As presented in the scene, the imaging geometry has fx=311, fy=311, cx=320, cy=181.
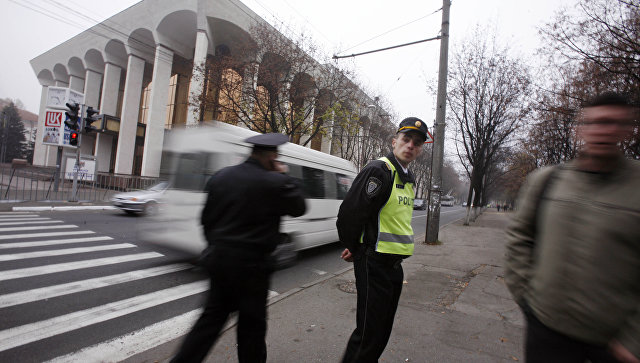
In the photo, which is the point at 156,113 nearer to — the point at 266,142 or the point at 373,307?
the point at 266,142

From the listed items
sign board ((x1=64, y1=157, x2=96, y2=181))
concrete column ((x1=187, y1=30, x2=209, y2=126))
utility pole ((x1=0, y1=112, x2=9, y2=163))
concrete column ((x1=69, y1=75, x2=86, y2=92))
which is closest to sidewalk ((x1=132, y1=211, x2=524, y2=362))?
concrete column ((x1=187, y1=30, x2=209, y2=126))

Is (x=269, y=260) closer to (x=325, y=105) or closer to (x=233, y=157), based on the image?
(x=233, y=157)

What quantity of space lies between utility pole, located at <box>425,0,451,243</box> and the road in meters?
3.95

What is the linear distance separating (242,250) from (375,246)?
872mm

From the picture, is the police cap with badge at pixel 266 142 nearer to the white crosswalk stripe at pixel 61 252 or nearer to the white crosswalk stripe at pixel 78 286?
the white crosswalk stripe at pixel 78 286

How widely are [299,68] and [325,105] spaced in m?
2.88

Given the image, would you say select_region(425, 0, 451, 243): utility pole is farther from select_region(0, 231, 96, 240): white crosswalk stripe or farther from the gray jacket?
select_region(0, 231, 96, 240): white crosswalk stripe

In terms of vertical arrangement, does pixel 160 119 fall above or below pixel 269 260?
above

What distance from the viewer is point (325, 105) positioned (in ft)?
61.1

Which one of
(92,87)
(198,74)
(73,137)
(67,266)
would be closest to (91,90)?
(92,87)

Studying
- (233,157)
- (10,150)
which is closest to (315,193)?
(233,157)

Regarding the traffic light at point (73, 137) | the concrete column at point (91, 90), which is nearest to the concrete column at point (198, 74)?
the traffic light at point (73, 137)

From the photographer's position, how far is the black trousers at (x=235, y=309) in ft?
6.32

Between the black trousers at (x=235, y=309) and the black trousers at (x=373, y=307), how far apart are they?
0.63 m
